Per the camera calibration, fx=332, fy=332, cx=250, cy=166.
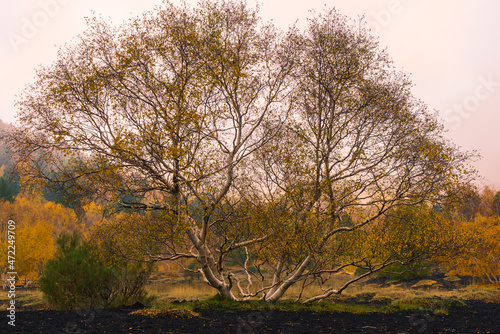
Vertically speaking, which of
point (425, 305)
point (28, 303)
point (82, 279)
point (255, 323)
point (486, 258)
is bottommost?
point (425, 305)

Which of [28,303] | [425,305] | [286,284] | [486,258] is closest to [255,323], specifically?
[286,284]

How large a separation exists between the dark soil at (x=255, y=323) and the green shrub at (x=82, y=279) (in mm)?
2994

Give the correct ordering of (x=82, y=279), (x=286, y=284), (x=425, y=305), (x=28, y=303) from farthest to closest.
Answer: (x=28, y=303) < (x=425, y=305) < (x=286, y=284) < (x=82, y=279)

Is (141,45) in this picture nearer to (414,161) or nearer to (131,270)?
(131,270)

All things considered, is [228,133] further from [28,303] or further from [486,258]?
[486,258]

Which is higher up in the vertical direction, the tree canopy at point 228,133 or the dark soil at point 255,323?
the tree canopy at point 228,133

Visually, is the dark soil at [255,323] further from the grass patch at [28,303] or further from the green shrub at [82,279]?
the grass patch at [28,303]

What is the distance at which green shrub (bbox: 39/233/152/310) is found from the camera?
48.1 feet

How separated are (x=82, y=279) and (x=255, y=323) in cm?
848

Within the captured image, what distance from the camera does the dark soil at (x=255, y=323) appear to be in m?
9.19

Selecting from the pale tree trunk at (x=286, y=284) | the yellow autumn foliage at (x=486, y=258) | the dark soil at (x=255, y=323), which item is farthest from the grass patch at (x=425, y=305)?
the yellow autumn foliage at (x=486, y=258)

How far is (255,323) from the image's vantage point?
1091cm

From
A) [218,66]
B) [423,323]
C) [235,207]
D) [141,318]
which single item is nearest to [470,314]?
[423,323]

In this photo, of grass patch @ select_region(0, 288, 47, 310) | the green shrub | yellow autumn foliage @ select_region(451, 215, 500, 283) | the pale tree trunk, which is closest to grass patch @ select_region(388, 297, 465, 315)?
the pale tree trunk
